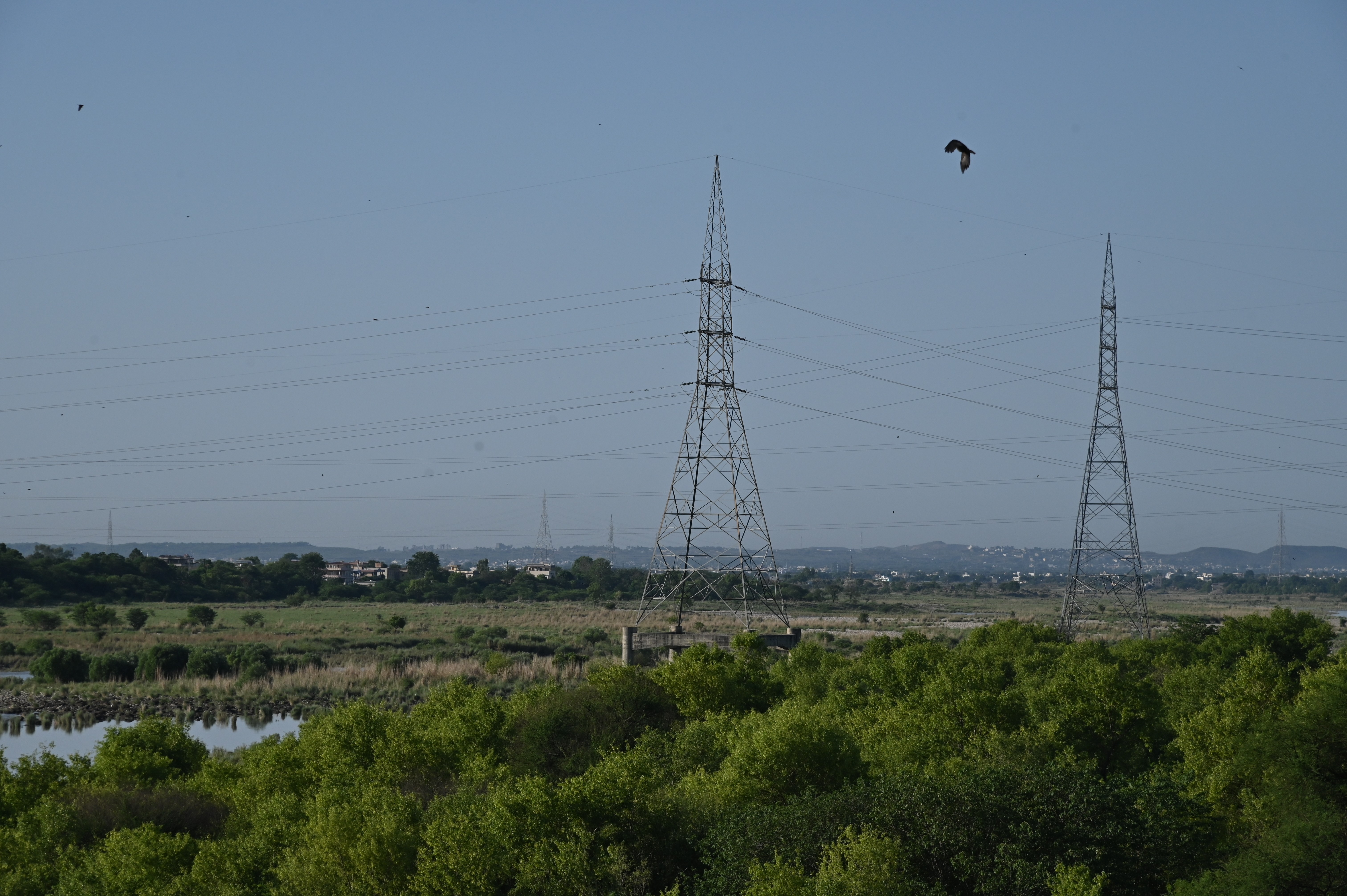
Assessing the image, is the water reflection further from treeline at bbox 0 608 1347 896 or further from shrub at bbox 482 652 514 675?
shrub at bbox 482 652 514 675

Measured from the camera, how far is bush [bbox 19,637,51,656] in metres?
73.2

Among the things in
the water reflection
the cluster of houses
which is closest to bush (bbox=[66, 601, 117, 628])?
the water reflection

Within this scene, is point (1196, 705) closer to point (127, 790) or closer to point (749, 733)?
point (749, 733)

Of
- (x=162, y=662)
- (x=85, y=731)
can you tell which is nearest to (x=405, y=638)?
(x=162, y=662)

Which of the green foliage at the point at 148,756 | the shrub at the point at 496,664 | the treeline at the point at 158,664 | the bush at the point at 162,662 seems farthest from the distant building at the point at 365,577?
the green foliage at the point at 148,756

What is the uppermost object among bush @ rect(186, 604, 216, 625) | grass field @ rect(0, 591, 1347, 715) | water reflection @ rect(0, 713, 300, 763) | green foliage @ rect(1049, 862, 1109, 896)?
green foliage @ rect(1049, 862, 1109, 896)

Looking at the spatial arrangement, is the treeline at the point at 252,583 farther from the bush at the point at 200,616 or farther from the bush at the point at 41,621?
the bush at the point at 200,616

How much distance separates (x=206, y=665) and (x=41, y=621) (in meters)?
31.2

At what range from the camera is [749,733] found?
31.0 metres

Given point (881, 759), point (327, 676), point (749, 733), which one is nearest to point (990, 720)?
point (881, 759)

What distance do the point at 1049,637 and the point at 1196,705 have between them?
64.0 feet

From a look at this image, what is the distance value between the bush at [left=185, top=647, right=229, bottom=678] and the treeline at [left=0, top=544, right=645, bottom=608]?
51.2 metres

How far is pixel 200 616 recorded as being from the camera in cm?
9356

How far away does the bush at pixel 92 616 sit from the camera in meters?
89.6
